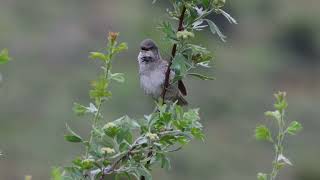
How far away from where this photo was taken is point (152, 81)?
554 cm

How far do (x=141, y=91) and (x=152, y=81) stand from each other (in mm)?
24244

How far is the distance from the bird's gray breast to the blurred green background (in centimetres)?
1909

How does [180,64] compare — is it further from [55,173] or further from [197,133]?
[55,173]

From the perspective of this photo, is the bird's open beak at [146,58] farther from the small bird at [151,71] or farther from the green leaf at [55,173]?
the green leaf at [55,173]

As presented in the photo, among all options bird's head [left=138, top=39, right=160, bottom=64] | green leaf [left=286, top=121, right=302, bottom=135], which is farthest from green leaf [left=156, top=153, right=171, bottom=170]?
bird's head [left=138, top=39, right=160, bottom=64]

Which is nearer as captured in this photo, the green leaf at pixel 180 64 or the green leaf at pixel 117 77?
the green leaf at pixel 117 77

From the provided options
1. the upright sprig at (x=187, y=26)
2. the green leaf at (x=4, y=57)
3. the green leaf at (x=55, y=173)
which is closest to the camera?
the green leaf at (x=4, y=57)

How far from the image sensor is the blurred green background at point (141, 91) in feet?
98.1

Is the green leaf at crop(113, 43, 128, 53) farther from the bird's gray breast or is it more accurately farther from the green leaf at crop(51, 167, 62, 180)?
the bird's gray breast

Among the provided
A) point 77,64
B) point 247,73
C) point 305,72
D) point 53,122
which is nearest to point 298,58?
point 305,72

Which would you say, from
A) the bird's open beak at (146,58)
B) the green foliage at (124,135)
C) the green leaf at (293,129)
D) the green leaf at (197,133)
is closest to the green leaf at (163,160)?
the green foliage at (124,135)

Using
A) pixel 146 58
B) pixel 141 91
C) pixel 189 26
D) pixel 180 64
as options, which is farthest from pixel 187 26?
pixel 141 91

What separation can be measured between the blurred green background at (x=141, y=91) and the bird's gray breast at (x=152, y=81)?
1909 cm

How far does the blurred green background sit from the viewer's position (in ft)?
98.1
